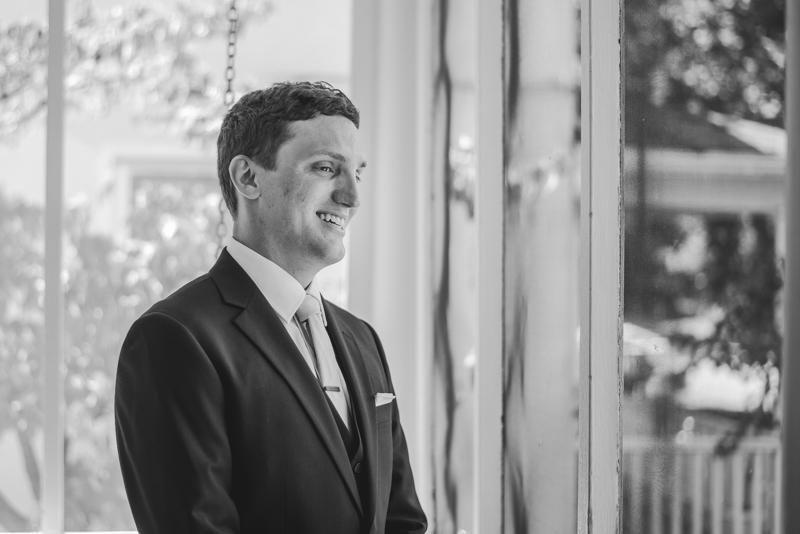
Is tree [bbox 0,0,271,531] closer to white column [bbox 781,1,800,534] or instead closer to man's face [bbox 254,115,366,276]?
man's face [bbox 254,115,366,276]

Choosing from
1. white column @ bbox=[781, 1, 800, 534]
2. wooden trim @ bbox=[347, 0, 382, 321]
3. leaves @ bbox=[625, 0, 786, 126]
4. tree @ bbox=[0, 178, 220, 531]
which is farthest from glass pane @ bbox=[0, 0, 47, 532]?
white column @ bbox=[781, 1, 800, 534]

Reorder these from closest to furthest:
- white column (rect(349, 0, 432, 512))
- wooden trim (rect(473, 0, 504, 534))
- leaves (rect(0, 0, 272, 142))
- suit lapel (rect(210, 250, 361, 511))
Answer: suit lapel (rect(210, 250, 361, 511)), wooden trim (rect(473, 0, 504, 534)), white column (rect(349, 0, 432, 512)), leaves (rect(0, 0, 272, 142))

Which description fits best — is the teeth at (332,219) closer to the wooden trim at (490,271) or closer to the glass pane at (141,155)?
the wooden trim at (490,271)

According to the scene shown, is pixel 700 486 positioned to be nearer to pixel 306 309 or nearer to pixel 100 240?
pixel 306 309

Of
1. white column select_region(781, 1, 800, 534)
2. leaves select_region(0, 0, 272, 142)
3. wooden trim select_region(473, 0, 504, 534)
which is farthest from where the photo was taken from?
leaves select_region(0, 0, 272, 142)

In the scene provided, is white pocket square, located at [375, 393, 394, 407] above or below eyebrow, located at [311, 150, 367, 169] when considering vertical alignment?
below

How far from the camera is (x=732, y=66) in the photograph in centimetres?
87

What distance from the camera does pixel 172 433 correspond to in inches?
41.8

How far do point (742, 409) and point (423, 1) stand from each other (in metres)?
1.89

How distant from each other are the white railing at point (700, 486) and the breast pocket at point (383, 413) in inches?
17.1

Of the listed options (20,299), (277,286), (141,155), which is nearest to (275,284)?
(277,286)

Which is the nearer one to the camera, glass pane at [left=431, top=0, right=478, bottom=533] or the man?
the man

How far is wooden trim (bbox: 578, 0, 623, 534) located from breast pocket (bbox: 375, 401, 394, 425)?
0.35 meters

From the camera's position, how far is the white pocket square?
4.41 ft
